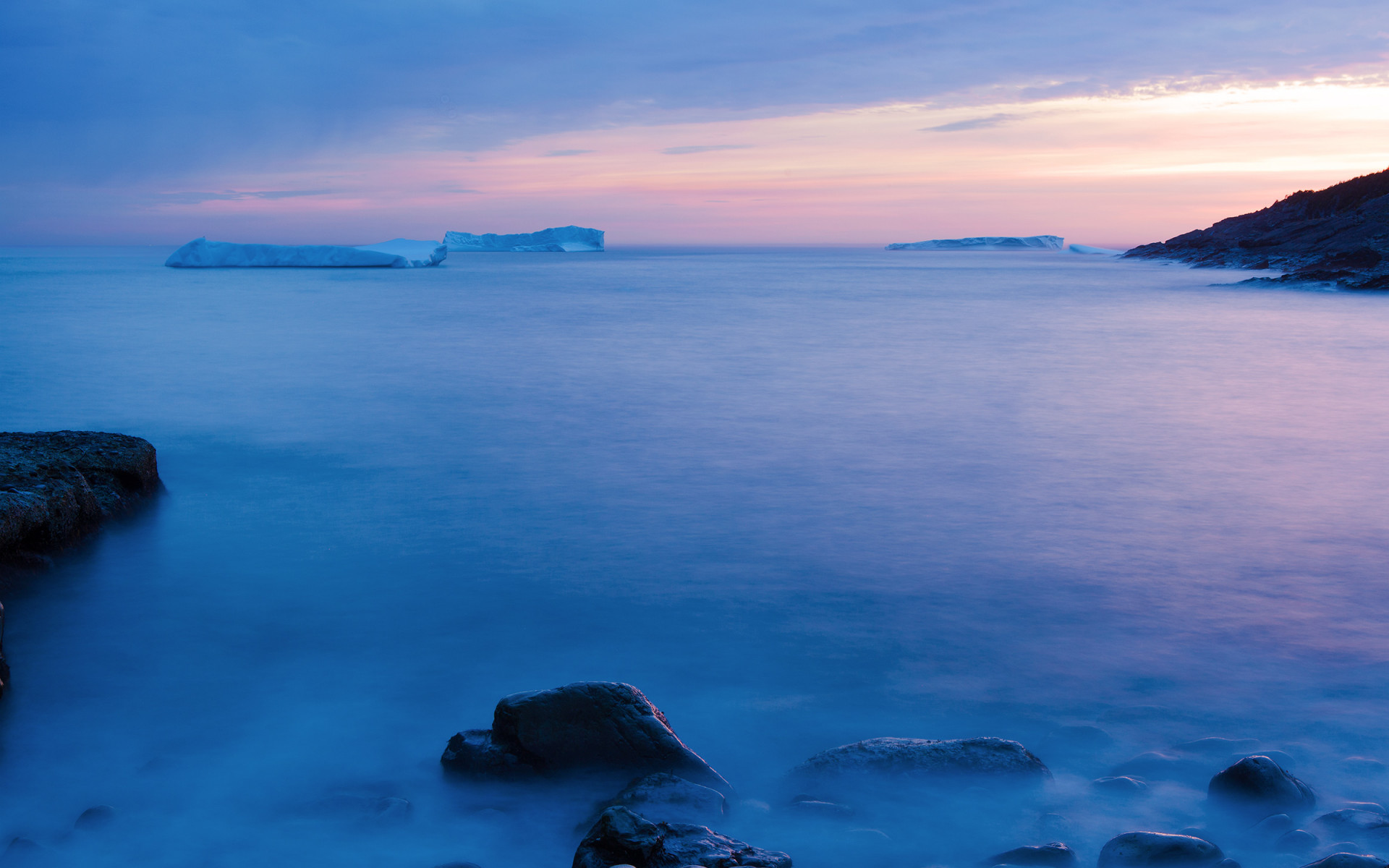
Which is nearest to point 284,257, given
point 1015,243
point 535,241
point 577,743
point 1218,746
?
point 535,241

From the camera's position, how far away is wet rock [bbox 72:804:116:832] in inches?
81.4

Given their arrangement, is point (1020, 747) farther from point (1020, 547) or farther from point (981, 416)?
point (981, 416)

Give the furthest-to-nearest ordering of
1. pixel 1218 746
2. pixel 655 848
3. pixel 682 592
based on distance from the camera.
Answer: pixel 682 592 < pixel 1218 746 < pixel 655 848

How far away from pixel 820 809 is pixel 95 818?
1.66 meters

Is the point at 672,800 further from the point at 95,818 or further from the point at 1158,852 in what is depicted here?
the point at 95,818

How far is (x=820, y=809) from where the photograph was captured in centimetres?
211

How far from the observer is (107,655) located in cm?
290

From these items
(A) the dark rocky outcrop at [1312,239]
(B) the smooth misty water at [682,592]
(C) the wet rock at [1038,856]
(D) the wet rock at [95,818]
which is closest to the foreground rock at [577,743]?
(B) the smooth misty water at [682,592]

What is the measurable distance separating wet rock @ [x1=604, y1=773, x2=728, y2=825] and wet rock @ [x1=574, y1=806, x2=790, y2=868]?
0.18m

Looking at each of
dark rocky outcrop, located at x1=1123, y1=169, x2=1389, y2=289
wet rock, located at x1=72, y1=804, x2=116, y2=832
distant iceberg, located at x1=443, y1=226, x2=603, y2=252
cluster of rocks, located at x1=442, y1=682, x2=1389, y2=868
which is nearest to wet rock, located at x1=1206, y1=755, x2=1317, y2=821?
cluster of rocks, located at x1=442, y1=682, x2=1389, y2=868

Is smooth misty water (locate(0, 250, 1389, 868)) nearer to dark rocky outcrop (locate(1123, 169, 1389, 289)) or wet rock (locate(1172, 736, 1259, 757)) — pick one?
wet rock (locate(1172, 736, 1259, 757))

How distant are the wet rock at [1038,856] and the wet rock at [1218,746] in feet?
1.99

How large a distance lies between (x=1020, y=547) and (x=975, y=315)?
13840 millimetres

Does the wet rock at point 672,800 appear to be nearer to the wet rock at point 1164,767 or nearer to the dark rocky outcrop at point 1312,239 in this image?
the wet rock at point 1164,767
